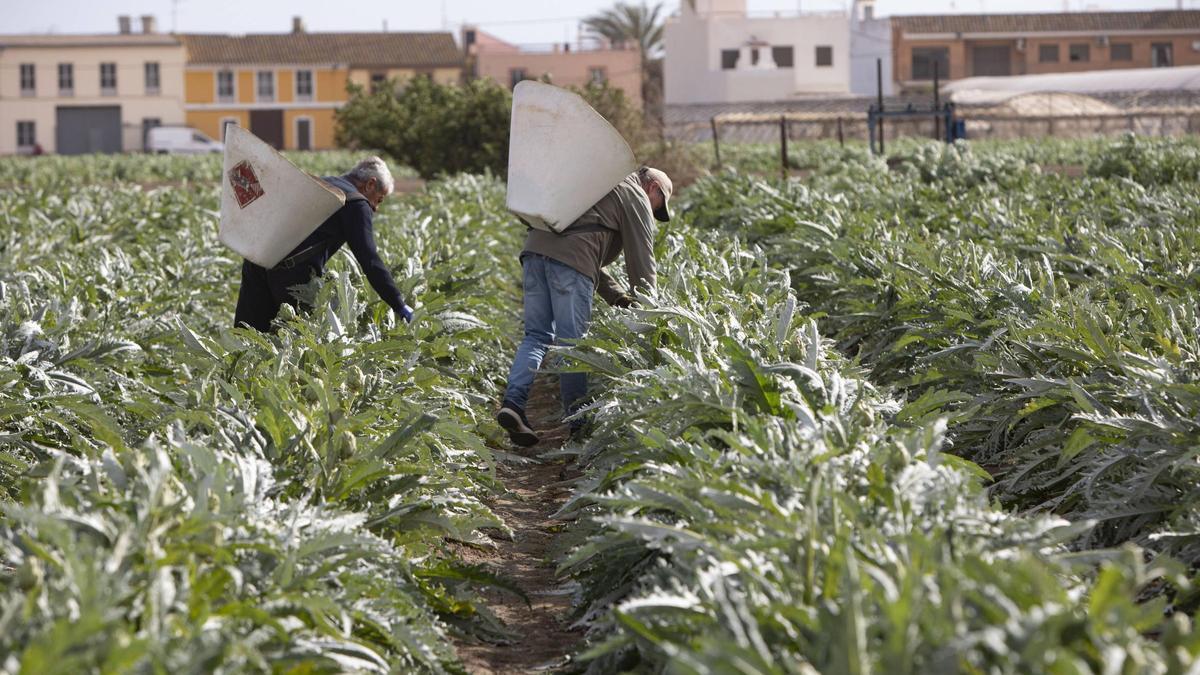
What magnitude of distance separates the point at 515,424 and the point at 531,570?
169cm

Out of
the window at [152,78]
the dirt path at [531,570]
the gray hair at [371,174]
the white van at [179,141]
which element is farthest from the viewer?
the window at [152,78]

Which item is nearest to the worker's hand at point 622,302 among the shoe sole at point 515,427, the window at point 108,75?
the shoe sole at point 515,427

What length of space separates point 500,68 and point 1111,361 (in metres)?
68.1

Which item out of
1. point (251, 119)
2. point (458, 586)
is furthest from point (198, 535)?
point (251, 119)

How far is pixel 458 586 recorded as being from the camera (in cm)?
441

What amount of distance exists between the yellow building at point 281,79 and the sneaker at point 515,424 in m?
70.1

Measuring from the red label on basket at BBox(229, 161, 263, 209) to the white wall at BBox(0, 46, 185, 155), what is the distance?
228ft

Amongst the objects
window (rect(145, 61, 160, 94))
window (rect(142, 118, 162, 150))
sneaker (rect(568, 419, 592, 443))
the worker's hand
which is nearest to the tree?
the worker's hand

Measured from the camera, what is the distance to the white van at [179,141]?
61.1 metres

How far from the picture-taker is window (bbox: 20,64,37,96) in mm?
73562

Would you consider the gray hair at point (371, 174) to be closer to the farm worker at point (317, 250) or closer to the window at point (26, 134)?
the farm worker at point (317, 250)

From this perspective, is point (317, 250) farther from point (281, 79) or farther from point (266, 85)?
point (266, 85)

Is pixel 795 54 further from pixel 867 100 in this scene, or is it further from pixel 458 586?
pixel 458 586

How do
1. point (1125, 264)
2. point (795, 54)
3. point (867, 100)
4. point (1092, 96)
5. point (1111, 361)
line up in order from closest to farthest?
1. point (1111, 361)
2. point (1125, 264)
3. point (1092, 96)
4. point (867, 100)
5. point (795, 54)
